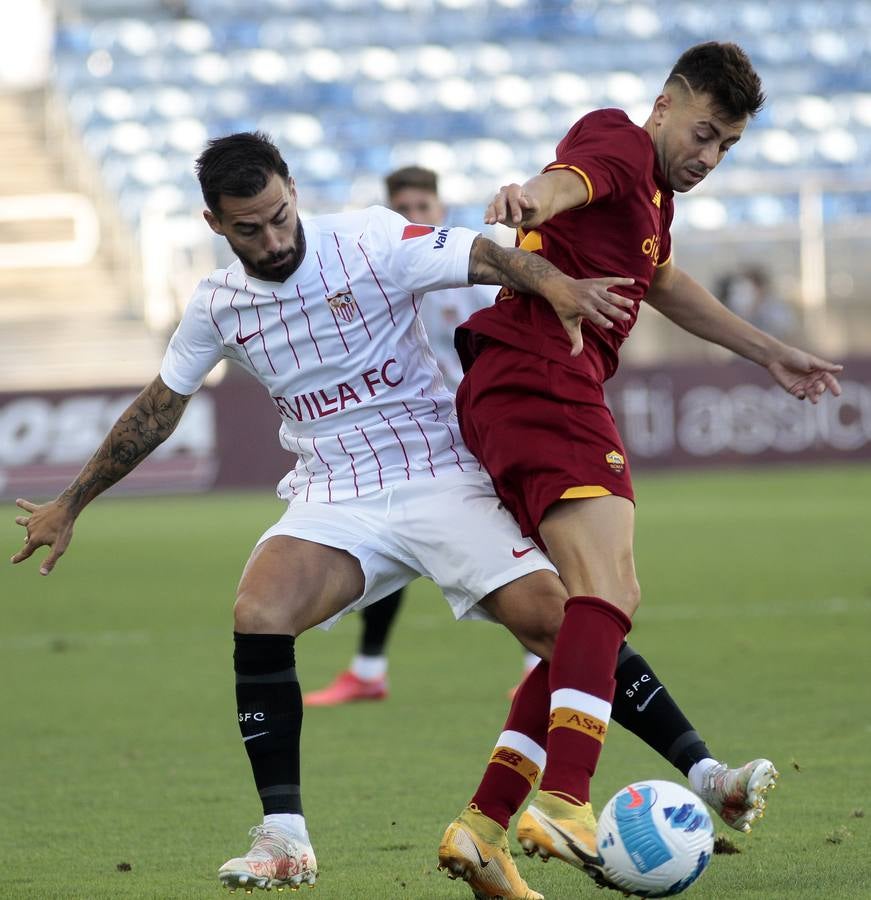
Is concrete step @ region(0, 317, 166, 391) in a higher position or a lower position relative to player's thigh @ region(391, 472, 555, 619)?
lower

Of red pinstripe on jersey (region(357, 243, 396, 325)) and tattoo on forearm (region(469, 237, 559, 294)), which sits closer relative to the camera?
tattoo on forearm (region(469, 237, 559, 294))

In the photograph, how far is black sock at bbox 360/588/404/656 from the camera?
6703 mm

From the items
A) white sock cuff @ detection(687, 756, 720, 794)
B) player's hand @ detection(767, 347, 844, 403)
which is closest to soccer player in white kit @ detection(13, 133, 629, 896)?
white sock cuff @ detection(687, 756, 720, 794)

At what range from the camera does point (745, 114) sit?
3725 millimetres

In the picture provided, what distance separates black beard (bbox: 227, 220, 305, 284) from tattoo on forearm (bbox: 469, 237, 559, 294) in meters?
0.43

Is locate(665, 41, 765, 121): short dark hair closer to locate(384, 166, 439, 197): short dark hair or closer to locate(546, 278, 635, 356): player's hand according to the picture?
locate(546, 278, 635, 356): player's hand

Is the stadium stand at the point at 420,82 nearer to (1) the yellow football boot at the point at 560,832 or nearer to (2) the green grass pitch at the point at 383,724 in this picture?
(2) the green grass pitch at the point at 383,724

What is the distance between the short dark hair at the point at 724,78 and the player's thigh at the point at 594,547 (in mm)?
922

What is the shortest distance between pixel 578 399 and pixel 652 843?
3.23 ft

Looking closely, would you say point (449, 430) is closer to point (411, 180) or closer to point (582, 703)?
point (582, 703)

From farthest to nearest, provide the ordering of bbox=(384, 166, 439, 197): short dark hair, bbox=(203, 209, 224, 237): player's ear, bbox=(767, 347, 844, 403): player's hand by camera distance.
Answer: bbox=(384, 166, 439, 197): short dark hair
bbox=(767, 347, 844, 403): player's hand
bbox=(203, 209, 224, 237): player's ear

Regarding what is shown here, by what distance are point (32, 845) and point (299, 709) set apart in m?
0.97

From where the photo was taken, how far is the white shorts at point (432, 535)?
3.79m

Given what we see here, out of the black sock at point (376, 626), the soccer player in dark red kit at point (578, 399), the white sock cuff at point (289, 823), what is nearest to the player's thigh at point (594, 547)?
the soccer player in dark red kit at point (578, 399)
